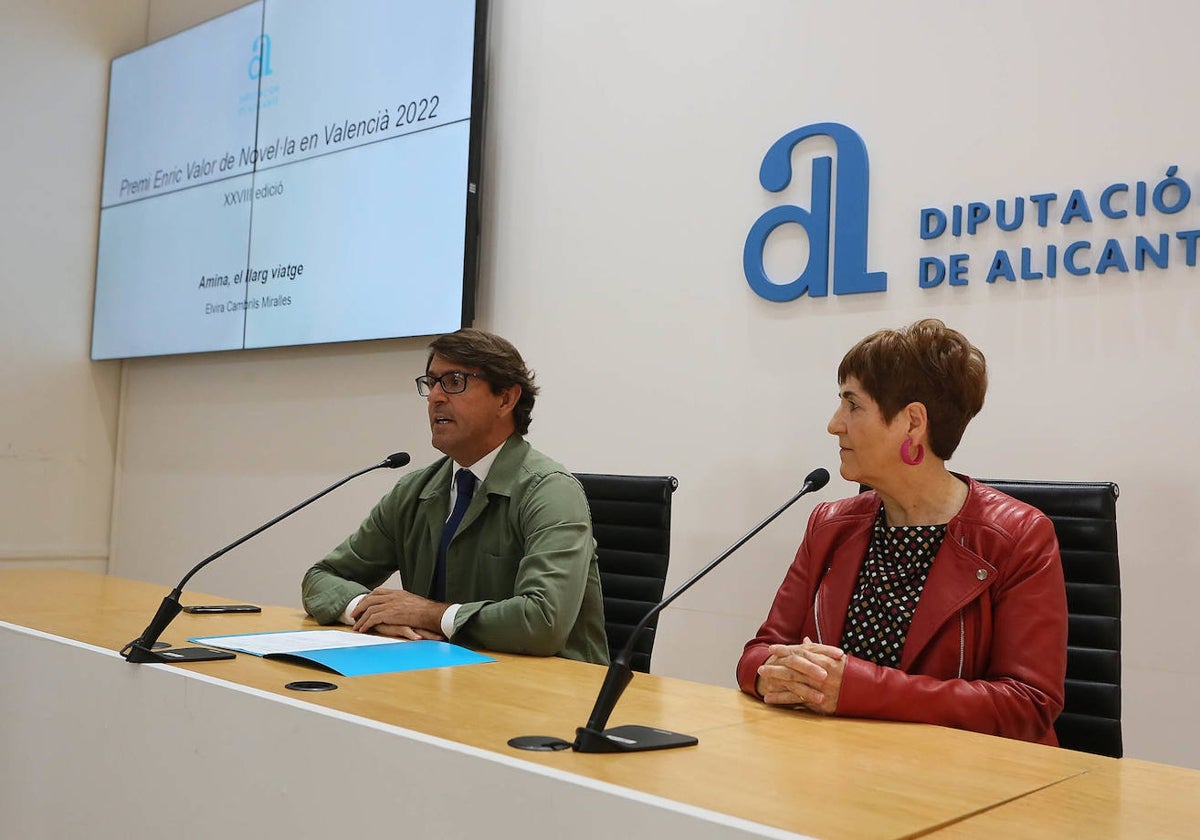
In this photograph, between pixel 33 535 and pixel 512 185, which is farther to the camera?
pixel 33 535

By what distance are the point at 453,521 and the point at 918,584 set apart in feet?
3.16

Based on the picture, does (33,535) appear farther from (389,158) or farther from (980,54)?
(980,54)

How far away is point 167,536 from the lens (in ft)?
15.5

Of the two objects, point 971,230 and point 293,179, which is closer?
point 971,230

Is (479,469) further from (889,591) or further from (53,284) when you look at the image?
(53,284)

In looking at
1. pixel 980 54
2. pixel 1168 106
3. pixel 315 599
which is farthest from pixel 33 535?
pixel 1168 106

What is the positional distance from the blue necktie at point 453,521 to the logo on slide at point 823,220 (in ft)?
3.42

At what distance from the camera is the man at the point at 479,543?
78.5 inches

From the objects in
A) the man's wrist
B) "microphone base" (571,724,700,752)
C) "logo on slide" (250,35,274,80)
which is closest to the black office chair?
the man's wrist

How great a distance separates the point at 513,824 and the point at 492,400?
1.36 meters

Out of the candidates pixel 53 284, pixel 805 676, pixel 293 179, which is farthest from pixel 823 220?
pixel 53 284

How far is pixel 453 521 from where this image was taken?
7.55ft

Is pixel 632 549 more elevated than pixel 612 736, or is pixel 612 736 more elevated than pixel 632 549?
pixel 632 549

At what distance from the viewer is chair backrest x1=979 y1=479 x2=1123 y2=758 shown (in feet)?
5.92
